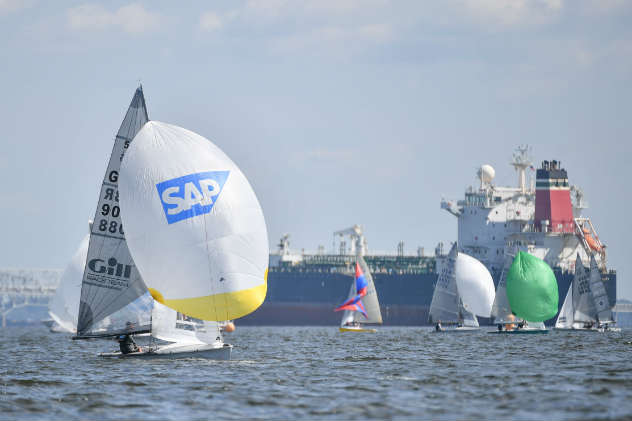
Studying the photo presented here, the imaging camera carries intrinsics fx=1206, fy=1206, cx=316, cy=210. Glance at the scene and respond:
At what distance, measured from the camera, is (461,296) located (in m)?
77.2

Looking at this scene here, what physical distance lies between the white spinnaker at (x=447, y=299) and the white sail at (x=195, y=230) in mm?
44685

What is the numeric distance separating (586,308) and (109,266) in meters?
48.0

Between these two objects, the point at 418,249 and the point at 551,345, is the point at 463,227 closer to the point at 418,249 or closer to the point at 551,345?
the point at 418,249

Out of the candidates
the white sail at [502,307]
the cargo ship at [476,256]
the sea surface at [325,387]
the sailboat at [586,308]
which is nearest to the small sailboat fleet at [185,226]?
the sea surface at [325,387]

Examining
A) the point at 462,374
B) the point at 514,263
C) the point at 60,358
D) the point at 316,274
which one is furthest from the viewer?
the point at 316,274

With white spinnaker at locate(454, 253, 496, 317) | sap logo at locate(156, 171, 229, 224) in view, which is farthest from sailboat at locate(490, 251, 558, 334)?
sap logo at locate(156, 171, 229, 224)

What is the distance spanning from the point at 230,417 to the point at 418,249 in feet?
391

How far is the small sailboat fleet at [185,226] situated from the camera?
113 feet

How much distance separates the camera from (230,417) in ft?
82.3

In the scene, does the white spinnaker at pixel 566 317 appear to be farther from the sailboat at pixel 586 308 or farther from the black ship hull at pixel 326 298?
the black ship hull at pixel 326 298

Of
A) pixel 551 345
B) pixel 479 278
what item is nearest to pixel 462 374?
pixel 551 345

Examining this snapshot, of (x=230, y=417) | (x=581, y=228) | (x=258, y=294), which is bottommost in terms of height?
(x=230, y=417)

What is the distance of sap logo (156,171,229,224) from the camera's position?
34.6 metres

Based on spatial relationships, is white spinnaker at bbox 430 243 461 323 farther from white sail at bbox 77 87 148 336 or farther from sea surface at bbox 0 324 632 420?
white sail at bbox 77 87 148 336
